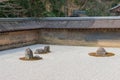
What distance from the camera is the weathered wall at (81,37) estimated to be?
16172 mm

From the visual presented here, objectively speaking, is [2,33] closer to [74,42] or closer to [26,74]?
[74,42]

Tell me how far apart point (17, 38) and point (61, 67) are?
21.1 feet

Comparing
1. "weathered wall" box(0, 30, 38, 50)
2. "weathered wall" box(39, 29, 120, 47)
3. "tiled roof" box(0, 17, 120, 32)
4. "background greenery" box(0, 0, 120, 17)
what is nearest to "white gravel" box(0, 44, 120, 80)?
"weathered wall" box(0, 30, 38, 50)

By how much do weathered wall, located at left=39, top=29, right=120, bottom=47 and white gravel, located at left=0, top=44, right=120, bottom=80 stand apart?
300 centimetres

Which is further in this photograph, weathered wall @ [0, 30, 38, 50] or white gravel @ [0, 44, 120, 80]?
weathered wall @ [0, 30, 38, 50]

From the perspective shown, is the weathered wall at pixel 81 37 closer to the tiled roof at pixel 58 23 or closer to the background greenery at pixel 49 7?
the tiled roof at pixel 58 23

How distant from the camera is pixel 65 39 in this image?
56.5ft

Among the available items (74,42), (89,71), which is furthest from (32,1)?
(89,71)

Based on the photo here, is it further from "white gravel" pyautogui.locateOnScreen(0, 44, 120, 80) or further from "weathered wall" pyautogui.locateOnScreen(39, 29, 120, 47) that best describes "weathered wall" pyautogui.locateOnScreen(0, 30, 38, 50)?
"white gravel" pyautogui.locateOnScreen(0, 44, 120, 80)

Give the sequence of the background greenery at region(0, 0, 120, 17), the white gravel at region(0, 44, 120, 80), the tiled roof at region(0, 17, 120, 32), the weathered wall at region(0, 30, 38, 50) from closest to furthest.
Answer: the white gravel at region(0, 44, 120, 80), the weathered wall at region(0, 30, 38, 50), the tiled roof at region(0, 17, 120, 32), the background greenery at region(0, 0, 120, 17)

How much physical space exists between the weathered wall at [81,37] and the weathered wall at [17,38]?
743mm

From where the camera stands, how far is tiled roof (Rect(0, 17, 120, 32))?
52.0 ft

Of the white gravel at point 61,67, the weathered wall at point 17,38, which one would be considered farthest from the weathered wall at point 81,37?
the white gravel at point 61,67

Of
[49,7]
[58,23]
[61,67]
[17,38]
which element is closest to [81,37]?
[58,23]
